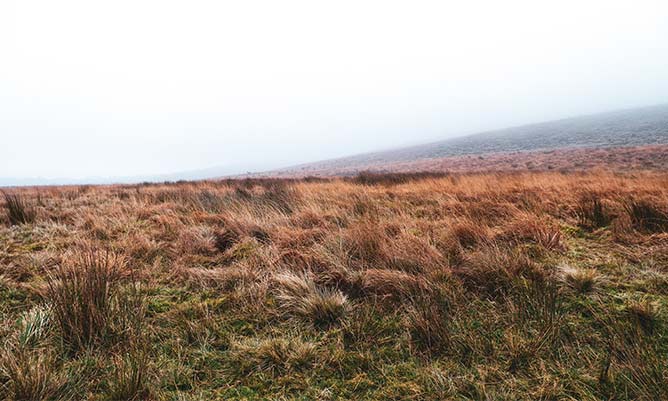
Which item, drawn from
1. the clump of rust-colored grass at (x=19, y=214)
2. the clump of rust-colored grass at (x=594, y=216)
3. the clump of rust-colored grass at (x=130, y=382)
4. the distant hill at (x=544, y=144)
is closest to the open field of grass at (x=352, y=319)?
the clump of rust-colored grass at (x=130, y=382)

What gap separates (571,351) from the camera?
1.69 metres

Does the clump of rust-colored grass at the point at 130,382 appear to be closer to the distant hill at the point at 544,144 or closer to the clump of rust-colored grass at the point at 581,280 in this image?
the clump of rust-colored grass at the point at 581,280

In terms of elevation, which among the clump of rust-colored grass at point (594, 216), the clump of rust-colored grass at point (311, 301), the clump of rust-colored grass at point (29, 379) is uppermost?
the clump of rust-colored grass at point (29, 379)

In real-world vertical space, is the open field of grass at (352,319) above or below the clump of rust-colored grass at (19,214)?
below

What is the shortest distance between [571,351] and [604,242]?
2609 millimetres

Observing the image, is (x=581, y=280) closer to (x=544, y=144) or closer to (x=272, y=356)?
(x=272, y=356)

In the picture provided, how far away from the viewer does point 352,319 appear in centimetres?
208

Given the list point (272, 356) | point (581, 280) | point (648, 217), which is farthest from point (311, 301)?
point (648, 217)

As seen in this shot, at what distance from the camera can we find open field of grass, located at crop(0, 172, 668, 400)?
153 cm

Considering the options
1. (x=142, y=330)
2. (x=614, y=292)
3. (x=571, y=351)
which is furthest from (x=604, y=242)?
(x=142, y=330)

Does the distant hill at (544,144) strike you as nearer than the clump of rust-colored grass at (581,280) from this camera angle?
No

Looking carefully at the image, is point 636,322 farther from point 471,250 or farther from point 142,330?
point 142,330

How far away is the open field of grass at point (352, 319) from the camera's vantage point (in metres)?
1.53

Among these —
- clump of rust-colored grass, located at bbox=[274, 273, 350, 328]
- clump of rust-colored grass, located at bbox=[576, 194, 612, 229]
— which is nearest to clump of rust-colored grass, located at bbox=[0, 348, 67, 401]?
clump of rust-colored grass, located at bbox=[274, 273, 350, 328]
